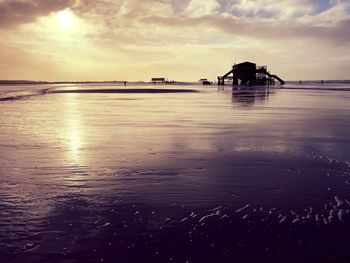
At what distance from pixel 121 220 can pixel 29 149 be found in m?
6.23

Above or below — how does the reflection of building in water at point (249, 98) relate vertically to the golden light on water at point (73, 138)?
above

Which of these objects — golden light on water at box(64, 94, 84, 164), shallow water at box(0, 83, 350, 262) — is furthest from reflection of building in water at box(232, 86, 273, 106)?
shallow water at box(0, 83, 350, 262)

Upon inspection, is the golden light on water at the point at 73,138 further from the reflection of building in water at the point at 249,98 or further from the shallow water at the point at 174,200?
the reflection of building in water at the point at 249,98

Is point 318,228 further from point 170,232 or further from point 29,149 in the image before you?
point 29,149

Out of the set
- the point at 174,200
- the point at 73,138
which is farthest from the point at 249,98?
the point at 174,200

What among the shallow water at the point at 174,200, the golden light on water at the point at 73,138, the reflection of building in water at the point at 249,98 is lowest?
the shallow water at the point at 174,200

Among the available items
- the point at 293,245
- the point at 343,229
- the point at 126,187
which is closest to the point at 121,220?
the point at 126,187

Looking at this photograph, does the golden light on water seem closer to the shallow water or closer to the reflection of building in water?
the shallow water

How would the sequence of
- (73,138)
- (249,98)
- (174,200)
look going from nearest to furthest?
(174,200) < (73,138) < (249,98)

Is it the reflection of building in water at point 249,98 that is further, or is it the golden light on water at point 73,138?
the reflection of building in water at point 249,98

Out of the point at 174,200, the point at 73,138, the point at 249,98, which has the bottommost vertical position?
the point at 174,200

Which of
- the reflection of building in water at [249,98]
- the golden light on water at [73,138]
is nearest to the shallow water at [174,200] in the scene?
the golden light on water at [73,138]

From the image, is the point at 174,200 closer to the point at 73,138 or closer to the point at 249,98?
the point at 73,138

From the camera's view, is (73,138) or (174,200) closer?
(174,200)
